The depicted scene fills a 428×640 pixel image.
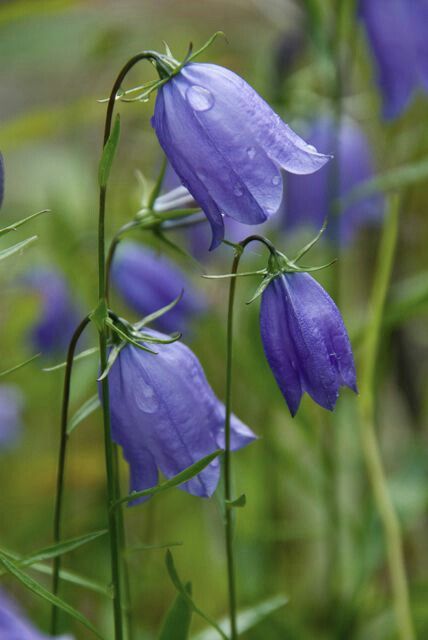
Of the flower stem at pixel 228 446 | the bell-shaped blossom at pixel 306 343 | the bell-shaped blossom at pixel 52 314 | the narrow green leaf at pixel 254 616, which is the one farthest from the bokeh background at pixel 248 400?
the bell-shaped blossom at pixel 306 343

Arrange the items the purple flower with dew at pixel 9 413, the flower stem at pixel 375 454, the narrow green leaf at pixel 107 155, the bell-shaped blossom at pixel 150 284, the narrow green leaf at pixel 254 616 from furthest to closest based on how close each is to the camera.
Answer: the purple flower with dew at pixel 9 413 → the bell-shaped blossom at pixel 150 284 → the flower stem at pixel 375 454 → the narrow green leaf at pixel 254 616 → the narrow green leaf at pixel 107 155

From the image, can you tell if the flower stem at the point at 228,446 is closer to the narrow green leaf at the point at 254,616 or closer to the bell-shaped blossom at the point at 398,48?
the narrow green leaf at the point at 254,616

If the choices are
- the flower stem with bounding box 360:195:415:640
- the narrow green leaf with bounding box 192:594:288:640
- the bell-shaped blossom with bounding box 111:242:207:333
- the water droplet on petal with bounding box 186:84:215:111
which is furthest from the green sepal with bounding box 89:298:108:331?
the bell-shaped blossom with bounding box 111:242:207:333

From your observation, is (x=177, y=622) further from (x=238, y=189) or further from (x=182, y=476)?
(x=238, y=189)

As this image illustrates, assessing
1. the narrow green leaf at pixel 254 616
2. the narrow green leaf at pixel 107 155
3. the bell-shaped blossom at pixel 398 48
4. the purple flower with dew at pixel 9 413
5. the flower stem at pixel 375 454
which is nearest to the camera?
the narrow green leaf at pixel 107 155

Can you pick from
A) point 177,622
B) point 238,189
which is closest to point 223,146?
point 238,189

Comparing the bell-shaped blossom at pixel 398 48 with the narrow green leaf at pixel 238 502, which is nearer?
the narrow green leaf at pixel 238 502

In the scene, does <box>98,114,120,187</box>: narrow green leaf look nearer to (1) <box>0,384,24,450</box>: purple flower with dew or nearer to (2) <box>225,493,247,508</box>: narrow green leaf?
(2) <box>225,493,247,508</box>: narrow green leaf

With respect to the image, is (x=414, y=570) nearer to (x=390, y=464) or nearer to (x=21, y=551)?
(x=390, y=464)
